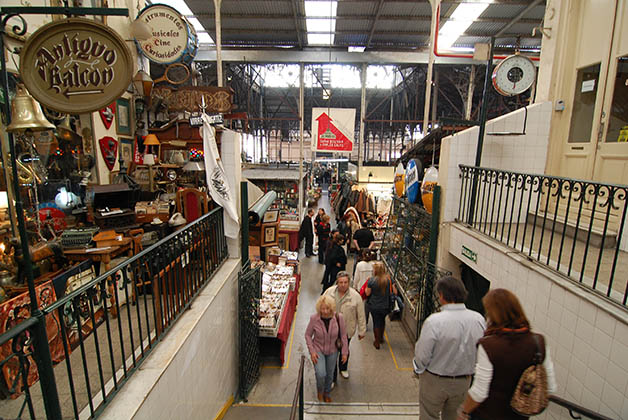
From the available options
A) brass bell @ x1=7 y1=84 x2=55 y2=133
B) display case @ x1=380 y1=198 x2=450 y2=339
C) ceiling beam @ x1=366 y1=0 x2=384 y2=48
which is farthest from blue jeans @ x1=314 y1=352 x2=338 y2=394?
ceiling beam @ x1=366 y1=0 x2=384 y2=48

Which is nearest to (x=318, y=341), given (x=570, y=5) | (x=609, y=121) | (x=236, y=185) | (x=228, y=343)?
(x=228, y=343)

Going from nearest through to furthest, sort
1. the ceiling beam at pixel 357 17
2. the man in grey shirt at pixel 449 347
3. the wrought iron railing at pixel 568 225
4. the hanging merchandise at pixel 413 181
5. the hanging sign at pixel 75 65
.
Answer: the hanging sign at pixel 75 65 → the wrought iron railing at pixel 568 225 → the man in grey shirt at pixel 449 347 → the hanging merchandise at pixel 413 181 → the ceiling beam at pixel 357 17

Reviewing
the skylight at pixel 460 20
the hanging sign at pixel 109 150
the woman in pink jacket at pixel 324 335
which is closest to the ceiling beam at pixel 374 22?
the skylight at pixel 460 20

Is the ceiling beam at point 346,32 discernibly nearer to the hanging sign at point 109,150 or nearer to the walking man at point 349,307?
the hanging sign at point 109,150

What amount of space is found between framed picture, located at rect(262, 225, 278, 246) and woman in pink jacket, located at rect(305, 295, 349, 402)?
8.63 ft

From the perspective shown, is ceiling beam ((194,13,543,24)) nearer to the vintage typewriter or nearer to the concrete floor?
the vintage typewriter

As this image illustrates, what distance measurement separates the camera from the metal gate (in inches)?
172

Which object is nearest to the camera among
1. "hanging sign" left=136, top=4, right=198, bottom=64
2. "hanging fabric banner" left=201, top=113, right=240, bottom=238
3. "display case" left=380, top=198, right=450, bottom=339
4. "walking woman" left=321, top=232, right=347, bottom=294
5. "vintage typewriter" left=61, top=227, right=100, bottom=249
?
"vintage typewriter" left=61, top=227, right=100, bottom=249

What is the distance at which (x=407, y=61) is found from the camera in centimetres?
1207

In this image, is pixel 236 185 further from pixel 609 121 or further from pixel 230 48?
pixel 230 48

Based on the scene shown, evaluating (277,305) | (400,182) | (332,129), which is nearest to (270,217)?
(277,305)

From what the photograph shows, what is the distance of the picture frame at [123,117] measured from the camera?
5.84 metres

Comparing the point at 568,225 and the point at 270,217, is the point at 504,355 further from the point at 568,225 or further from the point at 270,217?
the point at 270,217

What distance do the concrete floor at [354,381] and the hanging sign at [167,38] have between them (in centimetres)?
590
